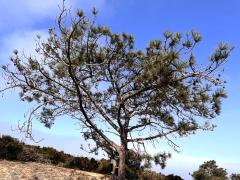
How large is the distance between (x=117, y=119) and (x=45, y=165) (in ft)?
11.3

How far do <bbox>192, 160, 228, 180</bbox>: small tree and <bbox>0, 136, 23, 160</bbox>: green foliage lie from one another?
25.4 feet

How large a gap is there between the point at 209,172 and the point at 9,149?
897cm

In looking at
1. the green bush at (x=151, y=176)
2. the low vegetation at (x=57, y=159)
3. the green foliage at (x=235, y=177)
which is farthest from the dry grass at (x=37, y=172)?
the green foliage at (x=235, y=177)

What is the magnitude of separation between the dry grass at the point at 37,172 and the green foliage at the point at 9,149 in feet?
2.09

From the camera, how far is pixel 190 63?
14.5 metres

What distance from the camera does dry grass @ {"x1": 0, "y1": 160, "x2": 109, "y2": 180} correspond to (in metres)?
16.3

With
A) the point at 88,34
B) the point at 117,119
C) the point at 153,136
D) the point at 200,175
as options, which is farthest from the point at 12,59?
the point at 200,175

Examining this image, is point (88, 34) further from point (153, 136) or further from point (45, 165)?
point (45, 165)

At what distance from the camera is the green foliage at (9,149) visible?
18048mm

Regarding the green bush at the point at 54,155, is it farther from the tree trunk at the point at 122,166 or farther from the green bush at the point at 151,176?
the tree trunk at the point at 122,166

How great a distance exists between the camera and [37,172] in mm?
16969

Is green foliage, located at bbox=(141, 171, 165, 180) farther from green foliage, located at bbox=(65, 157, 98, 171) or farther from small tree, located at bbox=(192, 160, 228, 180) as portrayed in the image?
small tree, located at bbox=(192, 160, 228, 180)

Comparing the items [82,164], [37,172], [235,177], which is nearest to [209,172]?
[235,177]

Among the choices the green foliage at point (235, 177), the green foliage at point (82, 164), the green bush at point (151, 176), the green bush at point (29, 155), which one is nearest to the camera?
the green bush at point (29, 155)
